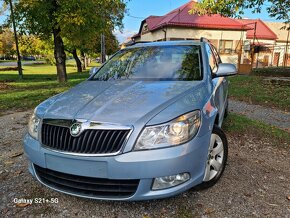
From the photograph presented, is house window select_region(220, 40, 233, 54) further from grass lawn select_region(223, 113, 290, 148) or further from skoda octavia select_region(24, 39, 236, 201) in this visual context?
skoda octavia select_region(24, 39, 236, 201)

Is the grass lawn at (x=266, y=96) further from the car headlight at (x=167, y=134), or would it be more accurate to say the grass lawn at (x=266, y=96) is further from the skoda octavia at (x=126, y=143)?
the car headlight at (x=167, y=134)

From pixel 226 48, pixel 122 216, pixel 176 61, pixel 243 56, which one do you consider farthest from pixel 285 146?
pixel 226 48

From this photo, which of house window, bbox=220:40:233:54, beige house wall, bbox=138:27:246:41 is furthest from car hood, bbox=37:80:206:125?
house window, bbox=220:40:233:54

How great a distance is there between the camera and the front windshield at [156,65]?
3.60 metres

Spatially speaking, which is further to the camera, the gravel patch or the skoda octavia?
the gravel patch

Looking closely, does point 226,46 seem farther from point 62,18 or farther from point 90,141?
point 90,141

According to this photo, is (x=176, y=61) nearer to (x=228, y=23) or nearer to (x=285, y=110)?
(x=285, y=110)

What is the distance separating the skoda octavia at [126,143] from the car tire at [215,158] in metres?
0.01

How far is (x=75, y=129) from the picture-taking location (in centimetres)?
243

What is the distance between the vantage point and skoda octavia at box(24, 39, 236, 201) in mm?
2305

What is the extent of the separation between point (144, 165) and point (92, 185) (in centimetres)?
55

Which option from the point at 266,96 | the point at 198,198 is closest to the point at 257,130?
the point at 198,198

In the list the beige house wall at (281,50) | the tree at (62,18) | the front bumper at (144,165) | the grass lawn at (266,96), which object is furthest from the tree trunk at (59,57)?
the beige house wall at (281,50)

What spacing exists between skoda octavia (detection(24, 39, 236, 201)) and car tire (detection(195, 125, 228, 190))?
0.04 ft
